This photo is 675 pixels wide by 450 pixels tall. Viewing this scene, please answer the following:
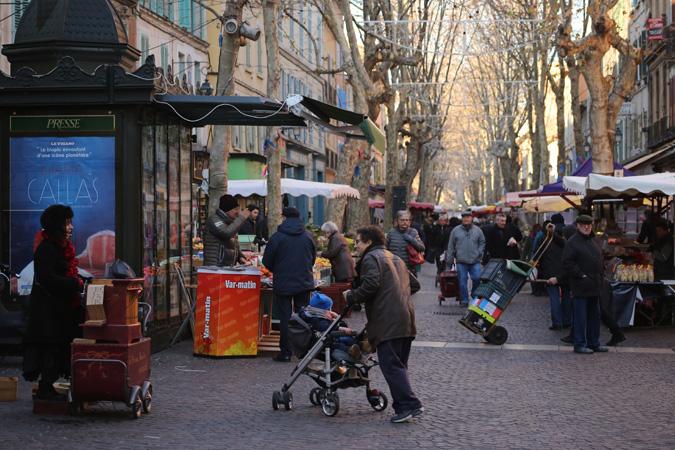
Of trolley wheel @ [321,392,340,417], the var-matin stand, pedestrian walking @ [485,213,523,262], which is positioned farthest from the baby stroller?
pedestrian walking @ [485,213,523,262]

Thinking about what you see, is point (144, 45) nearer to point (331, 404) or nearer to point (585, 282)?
point (585, 282)

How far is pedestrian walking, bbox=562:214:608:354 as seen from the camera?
15492 mm

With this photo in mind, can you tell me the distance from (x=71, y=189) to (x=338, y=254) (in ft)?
20.5

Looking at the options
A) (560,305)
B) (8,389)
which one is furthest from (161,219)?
(560,305)

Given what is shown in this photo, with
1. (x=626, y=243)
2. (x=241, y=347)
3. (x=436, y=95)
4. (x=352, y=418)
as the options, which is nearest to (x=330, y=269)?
(x=626, y=243)

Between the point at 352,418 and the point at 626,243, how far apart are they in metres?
12.3

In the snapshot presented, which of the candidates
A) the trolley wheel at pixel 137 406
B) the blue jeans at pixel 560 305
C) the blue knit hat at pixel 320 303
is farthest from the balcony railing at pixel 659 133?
the trolley wheel at pixel 137 406

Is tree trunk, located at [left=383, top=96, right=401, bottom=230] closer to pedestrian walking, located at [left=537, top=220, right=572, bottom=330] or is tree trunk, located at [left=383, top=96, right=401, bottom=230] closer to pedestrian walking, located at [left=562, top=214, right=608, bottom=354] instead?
pedestrian walking, located at [left=537, top=220, right=572, bottom=330]

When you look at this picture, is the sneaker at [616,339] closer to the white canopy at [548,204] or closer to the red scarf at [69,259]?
the red scarf at [69,259]

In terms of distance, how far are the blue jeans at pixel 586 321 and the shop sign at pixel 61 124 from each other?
20.5 ft

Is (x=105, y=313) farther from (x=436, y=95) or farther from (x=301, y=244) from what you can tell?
(x=436, y=95)

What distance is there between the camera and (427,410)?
10.8 m

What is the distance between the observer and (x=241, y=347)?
14.5 meters

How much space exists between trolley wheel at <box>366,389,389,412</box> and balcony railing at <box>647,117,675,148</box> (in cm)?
3429
